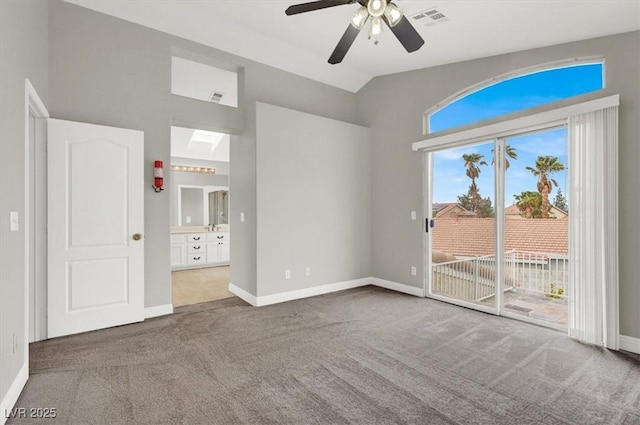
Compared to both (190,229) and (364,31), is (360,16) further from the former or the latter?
Result: (190,229)

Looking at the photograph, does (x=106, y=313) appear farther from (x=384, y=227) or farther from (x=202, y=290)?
(x=384, y=227)

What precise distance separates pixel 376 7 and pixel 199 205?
21.1ft

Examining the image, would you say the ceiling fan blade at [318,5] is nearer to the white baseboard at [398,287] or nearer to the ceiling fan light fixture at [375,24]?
the ceiling fan light fixture at [375,24]

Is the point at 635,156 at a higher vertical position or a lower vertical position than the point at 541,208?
higher

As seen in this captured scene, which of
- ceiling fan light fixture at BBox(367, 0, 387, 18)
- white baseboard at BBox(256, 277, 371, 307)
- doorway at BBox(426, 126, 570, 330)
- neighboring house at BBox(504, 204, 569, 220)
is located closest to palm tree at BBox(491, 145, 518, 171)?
doorway at BBox(426, 126, 570, 330)

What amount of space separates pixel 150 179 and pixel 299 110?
2401 mm

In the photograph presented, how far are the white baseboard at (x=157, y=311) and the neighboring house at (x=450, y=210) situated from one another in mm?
3780

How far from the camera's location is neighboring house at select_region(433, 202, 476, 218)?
424 centimetres

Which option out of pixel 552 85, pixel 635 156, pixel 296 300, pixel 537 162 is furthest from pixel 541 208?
pixel 296 300

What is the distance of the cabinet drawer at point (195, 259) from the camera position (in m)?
6.84

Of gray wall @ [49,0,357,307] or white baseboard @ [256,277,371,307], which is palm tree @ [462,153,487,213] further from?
gray wall @ [49,0,357,307]

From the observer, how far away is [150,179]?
3.75 meters

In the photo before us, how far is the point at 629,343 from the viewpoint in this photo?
288cm

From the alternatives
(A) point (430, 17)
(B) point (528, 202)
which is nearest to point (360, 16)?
(A) point (430, 17)
